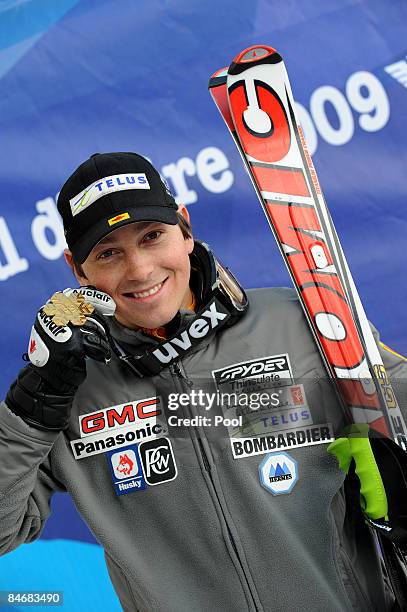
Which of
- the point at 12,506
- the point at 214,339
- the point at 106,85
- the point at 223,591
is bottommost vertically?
the point at 223,591

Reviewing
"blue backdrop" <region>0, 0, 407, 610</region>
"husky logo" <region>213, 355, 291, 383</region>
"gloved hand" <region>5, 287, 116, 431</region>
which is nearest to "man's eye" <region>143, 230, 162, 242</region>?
"gloved hand" <region>5, 287, 116, 431</region>

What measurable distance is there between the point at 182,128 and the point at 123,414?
1.10 m

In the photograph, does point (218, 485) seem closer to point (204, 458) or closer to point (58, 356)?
point (204, 458)

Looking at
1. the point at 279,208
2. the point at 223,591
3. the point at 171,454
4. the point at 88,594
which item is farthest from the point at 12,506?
the point at 88,594

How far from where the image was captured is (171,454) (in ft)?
4.65

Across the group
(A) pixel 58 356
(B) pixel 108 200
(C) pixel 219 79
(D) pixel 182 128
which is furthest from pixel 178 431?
(D) pixel 182 128

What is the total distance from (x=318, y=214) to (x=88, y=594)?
1409 millimetres

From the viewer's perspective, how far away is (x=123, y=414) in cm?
143

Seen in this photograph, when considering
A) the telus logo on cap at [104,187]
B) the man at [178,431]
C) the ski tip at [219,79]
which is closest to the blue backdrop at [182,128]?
the ski tip at [219,79]

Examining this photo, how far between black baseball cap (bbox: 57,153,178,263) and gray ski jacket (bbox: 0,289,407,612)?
19 centimetres

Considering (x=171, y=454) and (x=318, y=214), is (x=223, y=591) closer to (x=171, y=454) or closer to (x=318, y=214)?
(x=171, y=454)

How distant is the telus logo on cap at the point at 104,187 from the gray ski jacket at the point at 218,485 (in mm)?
231

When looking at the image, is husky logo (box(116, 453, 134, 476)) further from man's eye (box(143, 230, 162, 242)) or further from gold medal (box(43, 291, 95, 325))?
man's eye (box(143, 230, 162, 242))

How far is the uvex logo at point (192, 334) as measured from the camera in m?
1.39
